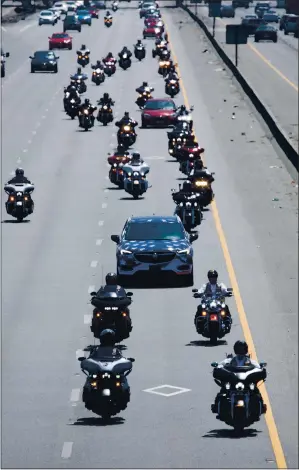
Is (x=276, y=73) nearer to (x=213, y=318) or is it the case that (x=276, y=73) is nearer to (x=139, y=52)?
(x=139, y=52)

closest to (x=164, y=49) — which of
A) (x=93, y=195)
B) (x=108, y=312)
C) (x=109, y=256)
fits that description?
(x=93, y=195)

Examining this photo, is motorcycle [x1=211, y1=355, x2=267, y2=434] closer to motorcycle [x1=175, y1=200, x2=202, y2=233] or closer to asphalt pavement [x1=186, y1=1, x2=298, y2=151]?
motorcycle [x1=175, y1=200, x2=202, y2=233]

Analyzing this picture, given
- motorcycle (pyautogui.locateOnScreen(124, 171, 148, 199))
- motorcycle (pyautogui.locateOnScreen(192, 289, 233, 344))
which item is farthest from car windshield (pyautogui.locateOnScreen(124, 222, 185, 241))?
motorcycle (pyautogui.locateOnScreen(124, 171, 148, 199))

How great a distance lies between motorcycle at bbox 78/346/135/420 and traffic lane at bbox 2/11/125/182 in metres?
37.5

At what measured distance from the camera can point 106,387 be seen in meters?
24.5

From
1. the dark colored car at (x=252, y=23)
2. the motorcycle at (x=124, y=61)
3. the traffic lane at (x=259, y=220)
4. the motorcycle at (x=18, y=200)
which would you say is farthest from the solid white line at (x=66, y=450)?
the dark colored car at (x=252, y=23)

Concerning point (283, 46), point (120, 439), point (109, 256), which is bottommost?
point (283, 46)

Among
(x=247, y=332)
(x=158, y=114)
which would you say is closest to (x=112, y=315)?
(x=247, y=332)

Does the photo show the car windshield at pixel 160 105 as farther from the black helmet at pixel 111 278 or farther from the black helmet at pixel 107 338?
the black helmet at pixel 107 338

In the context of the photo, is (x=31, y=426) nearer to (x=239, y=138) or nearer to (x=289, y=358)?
(x=289, y=358)

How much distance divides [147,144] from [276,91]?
28.9 meters

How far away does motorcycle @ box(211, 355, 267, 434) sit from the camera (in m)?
23.5

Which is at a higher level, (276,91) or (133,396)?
(133,396)

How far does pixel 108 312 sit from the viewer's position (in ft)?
101
